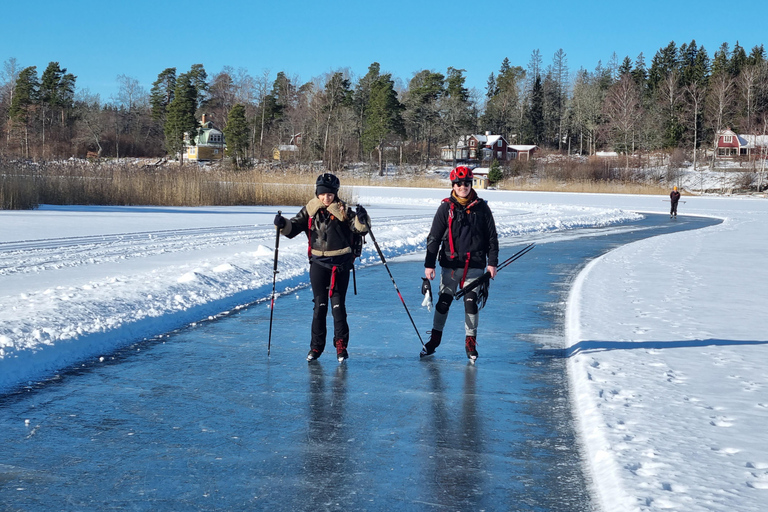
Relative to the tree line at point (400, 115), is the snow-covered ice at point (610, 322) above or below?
below

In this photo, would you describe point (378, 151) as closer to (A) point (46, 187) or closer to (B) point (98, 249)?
(A) point (46, 187)

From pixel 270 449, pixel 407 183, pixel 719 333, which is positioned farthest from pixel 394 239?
pixel 407 183

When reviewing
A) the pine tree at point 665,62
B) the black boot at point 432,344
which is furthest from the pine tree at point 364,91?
the black boot at point 432,344

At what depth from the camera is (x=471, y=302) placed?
282 inches

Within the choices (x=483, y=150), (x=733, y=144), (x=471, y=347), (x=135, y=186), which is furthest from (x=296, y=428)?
(x=483, y=150)

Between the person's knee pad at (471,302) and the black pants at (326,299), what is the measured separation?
1108 mm

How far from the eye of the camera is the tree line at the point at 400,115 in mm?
90938

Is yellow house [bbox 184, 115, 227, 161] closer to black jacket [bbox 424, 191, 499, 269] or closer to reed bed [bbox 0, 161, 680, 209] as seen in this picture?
reed bed [bbox 0, 161, 680, 209]

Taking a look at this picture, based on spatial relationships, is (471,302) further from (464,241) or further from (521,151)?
(521,151)

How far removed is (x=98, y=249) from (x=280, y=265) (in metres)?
4.43

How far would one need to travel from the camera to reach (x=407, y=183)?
71.4m

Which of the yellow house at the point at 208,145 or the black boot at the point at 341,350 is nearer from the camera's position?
the black boot at the point at 341,350

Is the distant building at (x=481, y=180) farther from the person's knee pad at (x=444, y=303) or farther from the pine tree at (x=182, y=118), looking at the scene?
the person's knee pad at (x=444, y=303)

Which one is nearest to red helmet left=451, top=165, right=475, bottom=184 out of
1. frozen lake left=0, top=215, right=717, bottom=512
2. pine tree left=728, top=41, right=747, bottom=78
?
frozen lake left=0, top=215, right=717, bottom=512
